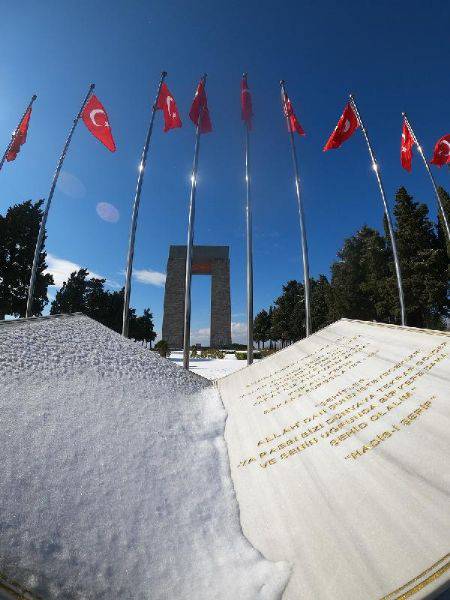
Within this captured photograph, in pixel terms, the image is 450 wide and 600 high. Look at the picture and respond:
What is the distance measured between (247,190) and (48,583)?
9649 millimetres

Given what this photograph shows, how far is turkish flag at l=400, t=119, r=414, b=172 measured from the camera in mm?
9914

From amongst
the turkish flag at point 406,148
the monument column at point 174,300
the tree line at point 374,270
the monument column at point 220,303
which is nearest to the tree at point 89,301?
the tree line at point 374,270

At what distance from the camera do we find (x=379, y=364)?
258 cm

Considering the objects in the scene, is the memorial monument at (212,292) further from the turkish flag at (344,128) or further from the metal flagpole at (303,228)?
the turkish flag at (344,128)

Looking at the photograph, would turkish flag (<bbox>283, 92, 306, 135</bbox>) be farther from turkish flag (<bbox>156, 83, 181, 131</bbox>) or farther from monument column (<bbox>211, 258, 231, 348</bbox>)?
monument column (<bbox>211, 258, 231, 348</bbox>)

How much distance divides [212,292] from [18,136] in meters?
28.9

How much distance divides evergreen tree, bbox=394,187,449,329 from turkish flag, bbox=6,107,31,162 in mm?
25538

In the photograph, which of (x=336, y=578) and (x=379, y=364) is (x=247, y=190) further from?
(x=336, y=578)

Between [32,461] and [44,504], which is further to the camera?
[32,461]

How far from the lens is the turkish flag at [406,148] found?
9.91 meters

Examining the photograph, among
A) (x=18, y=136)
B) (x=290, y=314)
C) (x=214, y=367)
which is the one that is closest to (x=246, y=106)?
(x=18, y=136)

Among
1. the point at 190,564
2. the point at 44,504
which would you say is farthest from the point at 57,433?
the point at 190,564

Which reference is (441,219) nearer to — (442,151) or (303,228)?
(442,151)

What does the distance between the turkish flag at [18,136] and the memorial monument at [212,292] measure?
26283 mm
